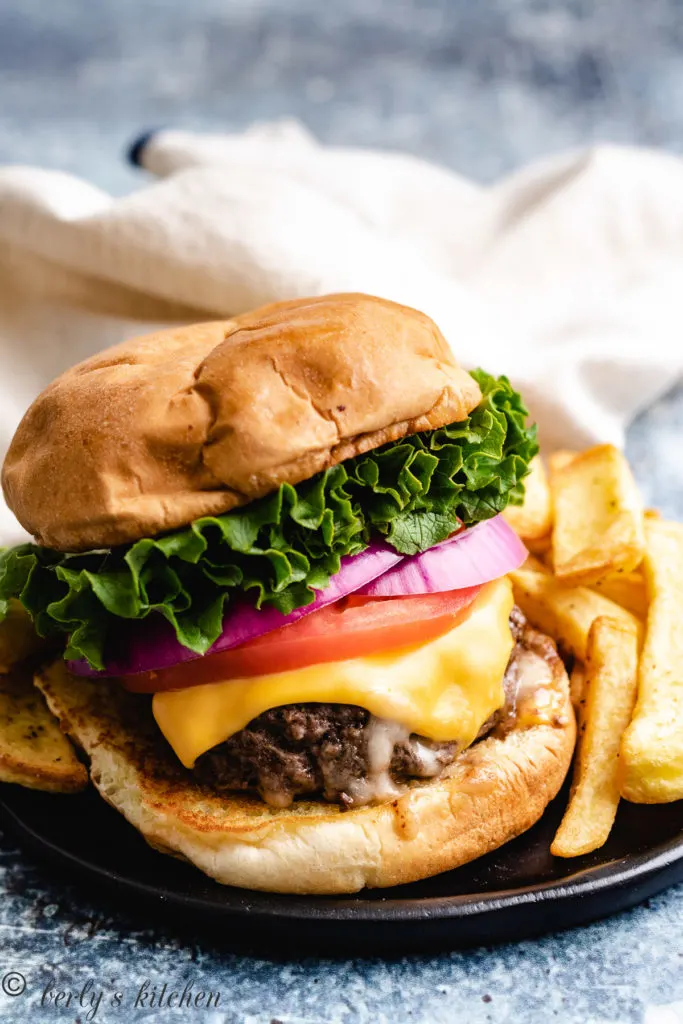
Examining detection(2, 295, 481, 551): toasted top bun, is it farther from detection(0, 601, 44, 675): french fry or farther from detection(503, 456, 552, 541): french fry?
detection(503, 456, 552, 541): french fry

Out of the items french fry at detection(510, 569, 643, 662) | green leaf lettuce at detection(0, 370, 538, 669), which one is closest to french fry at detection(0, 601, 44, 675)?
green leaf lettuce at detection(0, 370, 538, 669)

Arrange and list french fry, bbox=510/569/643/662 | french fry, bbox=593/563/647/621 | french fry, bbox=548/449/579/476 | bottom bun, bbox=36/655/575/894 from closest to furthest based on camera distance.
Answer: bottom bun, bbox=36/655/575/894 → french fry, bbox=510/569/643/662 → french fry, bbox=593/563/647/621 → french fry, bbox=548/449/579/476

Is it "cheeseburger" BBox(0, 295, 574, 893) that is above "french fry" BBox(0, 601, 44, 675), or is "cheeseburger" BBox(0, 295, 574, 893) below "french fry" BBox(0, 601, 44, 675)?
above

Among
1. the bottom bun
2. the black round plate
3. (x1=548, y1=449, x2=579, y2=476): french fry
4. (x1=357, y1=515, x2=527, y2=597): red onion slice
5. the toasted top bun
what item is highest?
the toasted top bun

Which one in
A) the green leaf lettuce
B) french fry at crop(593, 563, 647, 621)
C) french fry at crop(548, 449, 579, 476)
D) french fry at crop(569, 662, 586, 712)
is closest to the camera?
the green leaf lettuce

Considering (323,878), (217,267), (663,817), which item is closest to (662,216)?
(217,267)

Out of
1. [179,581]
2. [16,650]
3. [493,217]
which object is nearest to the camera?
[179,581]

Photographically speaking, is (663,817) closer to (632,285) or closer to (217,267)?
(217,267)
